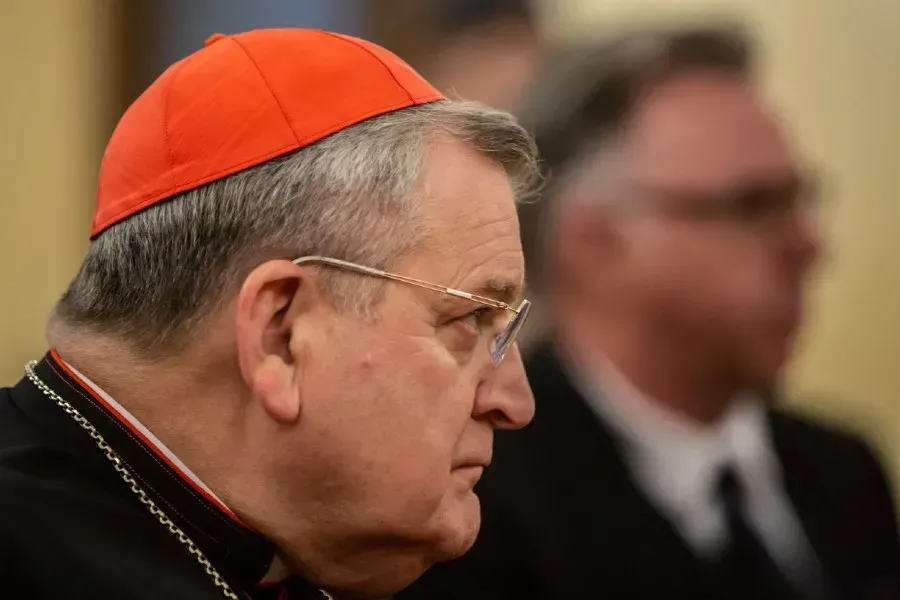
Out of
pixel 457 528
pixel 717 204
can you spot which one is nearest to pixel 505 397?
pixel 457 528

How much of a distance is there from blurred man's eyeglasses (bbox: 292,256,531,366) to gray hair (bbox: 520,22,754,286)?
1.28 m

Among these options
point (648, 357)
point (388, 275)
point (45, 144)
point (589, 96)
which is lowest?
point (648, 357)

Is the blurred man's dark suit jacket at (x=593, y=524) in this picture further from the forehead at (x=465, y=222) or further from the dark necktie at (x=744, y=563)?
the forehead at (x=465, y=222)

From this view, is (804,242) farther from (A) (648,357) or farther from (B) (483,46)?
(B) (483,46)

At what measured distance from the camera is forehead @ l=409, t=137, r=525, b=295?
1573 mm

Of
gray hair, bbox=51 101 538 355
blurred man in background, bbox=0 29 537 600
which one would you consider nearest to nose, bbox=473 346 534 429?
blurred man in background, bbox=0 29 537 600

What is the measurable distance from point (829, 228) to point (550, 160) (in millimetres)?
1238

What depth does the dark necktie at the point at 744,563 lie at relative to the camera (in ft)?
9.55

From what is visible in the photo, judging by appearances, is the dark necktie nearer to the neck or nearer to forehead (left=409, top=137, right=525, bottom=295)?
the neck

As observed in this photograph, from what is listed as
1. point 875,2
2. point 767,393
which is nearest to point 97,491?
point 767,393

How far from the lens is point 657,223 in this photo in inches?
122

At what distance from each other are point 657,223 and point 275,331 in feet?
5.73

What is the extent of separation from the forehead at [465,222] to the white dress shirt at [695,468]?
138 cm

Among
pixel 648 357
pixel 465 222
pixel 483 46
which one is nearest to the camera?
pixel 465 222
